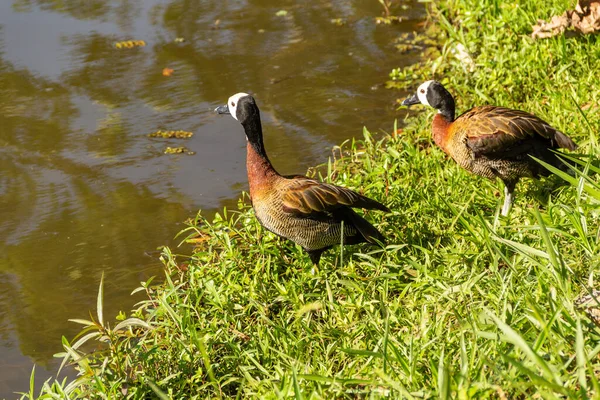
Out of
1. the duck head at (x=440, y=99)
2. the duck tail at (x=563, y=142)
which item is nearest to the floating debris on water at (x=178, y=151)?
the duck head at (x=440, y=99)

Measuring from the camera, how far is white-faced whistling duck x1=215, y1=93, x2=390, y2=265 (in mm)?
4684

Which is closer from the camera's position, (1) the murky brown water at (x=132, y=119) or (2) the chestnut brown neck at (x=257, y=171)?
(2) the chestnut brown neck at (x=257, y=171)

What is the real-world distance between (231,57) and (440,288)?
4.83 metres

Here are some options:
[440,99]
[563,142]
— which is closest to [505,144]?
[563,142]

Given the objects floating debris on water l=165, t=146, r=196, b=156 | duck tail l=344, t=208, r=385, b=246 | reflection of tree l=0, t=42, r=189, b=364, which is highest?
duck tail l=344, t=208, r=385, b=246

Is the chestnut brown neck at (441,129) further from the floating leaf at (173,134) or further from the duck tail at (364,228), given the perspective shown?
the floating leaf at (173,134)

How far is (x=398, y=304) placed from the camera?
4.24 meters

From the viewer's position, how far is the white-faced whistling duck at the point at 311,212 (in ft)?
15.4

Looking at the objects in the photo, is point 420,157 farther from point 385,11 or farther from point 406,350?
point 385,11

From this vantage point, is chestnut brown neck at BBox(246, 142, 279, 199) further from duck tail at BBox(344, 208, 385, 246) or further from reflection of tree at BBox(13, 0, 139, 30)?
reflection of tree at BBox(13, 0, 139, 30)

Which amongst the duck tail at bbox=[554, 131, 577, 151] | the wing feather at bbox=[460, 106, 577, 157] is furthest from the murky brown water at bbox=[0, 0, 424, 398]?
the duck tail at bbox=[554, 131, 577, 151]

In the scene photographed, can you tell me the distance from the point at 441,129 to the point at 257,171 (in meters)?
1.47

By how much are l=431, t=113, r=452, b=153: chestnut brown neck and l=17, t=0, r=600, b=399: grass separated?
0.28 metres

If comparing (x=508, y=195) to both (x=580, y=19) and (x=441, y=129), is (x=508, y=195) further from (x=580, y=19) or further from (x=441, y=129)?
(x=580, y=19)
